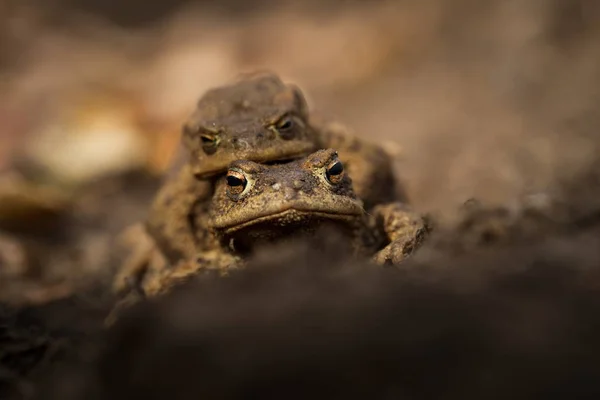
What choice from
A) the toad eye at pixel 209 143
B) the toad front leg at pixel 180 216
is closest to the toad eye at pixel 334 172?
the toad eye at pixel 209 143

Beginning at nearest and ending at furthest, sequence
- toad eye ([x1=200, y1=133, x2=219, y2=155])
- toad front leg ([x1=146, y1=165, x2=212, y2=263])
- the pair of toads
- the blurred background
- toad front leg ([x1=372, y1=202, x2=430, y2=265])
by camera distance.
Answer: toad front leg ([x1=372, y1=202, x2=430, y2=265]) < the pair of toads < toad eye ([x1=200, y1=133, x2=219, y2=155]) < toad front leg ([x1=146, y1=165, x2=212, y2=263]) < the blurred background

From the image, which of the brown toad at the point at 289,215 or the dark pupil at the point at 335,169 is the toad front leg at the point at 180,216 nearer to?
the brown toad at the point at 289,215

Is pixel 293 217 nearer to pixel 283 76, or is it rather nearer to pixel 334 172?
pixel 334 172

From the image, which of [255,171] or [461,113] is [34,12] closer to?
[461,113]

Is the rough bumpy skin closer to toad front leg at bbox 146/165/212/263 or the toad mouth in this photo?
the toad mouth

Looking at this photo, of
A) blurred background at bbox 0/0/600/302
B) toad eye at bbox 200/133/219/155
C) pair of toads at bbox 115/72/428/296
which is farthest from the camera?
blurred background at bbox 0/0/600/302

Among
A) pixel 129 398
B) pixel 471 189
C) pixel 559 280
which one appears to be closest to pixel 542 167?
pixel 471 189

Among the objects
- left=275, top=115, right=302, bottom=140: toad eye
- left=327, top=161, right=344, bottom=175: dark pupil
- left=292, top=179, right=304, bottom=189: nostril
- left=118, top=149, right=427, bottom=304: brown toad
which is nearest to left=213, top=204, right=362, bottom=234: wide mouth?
left=118, top=149, right=427, bottom=304: brown toad

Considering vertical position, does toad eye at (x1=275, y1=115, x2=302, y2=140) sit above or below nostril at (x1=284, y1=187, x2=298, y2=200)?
above
